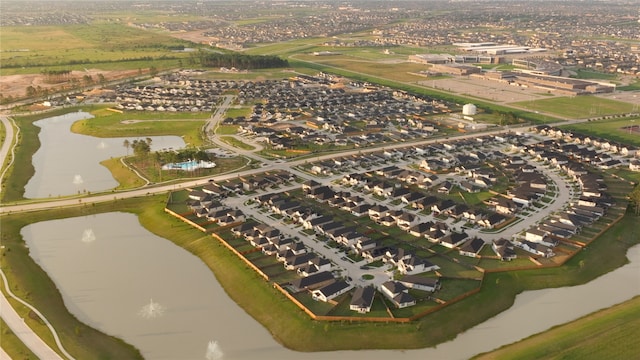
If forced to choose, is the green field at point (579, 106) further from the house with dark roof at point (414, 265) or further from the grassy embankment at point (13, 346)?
the grassy embankment at point (13, 346)

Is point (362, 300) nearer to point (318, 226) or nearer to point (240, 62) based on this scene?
point (318, 226)

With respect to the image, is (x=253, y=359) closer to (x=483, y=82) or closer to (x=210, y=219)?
(x=210, y=219)

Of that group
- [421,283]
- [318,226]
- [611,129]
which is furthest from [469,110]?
[421,283]

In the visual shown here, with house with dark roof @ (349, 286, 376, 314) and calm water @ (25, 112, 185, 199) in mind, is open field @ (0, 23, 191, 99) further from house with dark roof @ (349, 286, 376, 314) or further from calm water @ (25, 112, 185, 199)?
house with dark roof @ (349, 286, 376, 314)

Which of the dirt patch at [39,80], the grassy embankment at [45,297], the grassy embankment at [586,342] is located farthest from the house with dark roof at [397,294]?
the dirt patch at [39,80]

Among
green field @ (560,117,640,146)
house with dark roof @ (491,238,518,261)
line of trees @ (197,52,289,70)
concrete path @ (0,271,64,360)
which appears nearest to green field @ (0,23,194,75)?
line of trees @ (197,52,289,70)

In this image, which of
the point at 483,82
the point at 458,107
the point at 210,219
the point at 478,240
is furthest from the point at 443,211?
the point at 483,82
